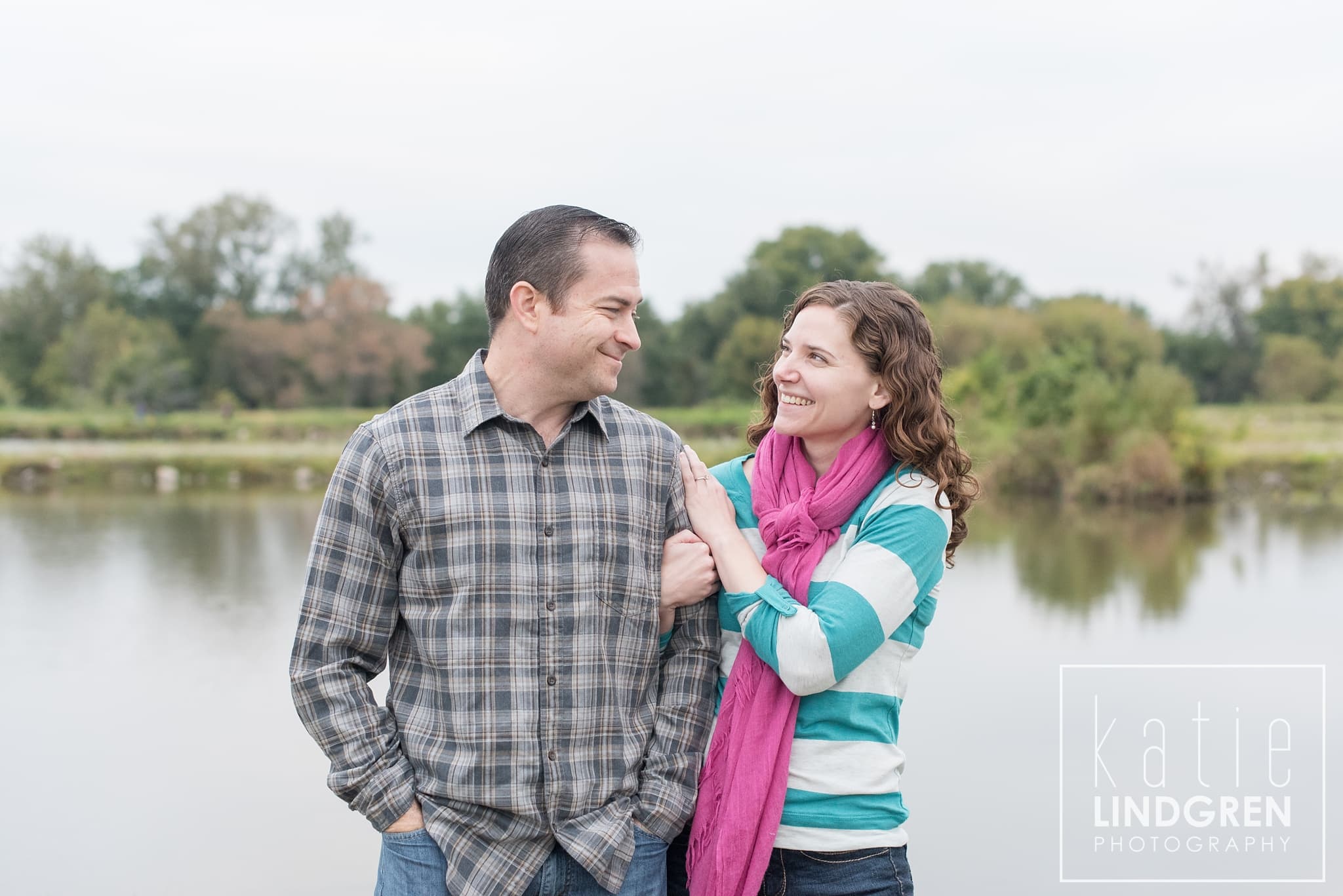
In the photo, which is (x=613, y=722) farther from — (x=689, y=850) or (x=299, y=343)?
(x=299, y=343)

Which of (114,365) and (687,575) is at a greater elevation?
(114,365)

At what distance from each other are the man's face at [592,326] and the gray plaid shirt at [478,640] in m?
0.11

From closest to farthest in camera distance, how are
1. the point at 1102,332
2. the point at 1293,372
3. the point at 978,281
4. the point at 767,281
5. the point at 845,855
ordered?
the point at 845,855 → the point at 1102,332 → the point at 1293,372 → the point at 767,281 → the point at 978,281

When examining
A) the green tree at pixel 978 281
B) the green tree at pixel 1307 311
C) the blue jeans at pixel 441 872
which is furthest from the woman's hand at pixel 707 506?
the green tree at pixel 978 281

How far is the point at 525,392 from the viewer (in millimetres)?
2158

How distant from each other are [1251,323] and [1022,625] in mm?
30642

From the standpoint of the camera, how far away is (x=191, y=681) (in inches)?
398

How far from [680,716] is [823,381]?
2.24 ft

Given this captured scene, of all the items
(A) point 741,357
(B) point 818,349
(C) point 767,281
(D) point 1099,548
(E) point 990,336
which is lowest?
(D) point 1099,548

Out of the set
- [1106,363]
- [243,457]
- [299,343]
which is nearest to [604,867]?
[243,457]

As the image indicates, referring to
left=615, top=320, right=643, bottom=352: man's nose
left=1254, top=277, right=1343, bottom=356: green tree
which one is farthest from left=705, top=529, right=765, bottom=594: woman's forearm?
left=1254, top=277, right=1343, bottom=356: green tree

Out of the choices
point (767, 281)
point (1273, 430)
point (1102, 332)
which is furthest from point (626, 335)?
point (1102, 332)

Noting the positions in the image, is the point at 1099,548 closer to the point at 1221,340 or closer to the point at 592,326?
the point at 592,326

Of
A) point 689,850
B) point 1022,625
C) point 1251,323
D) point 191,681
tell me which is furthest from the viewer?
point 1251,323
